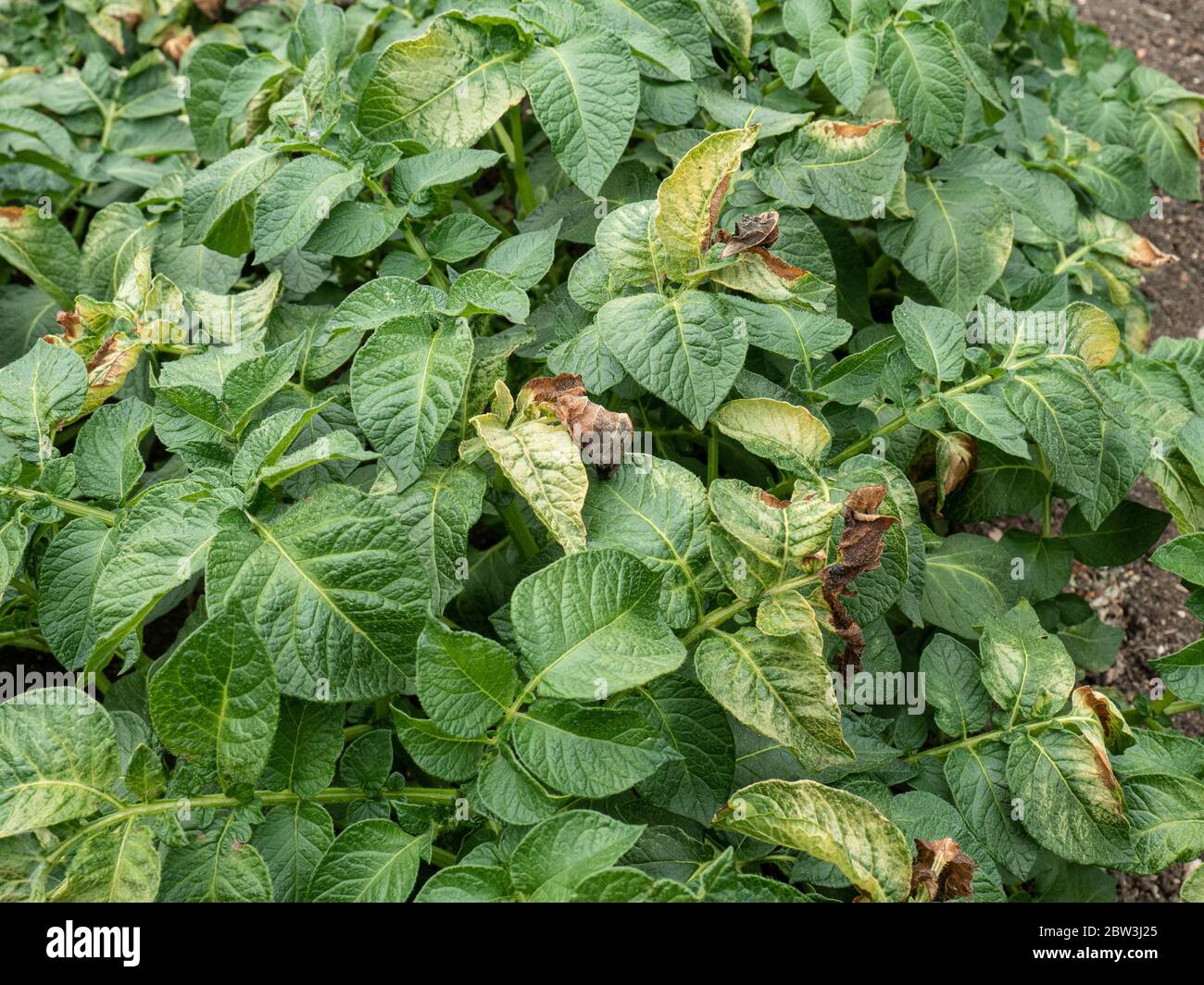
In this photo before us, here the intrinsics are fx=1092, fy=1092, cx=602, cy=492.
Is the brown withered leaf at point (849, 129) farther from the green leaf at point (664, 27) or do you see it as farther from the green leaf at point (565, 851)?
the green leaf at point (565, 851)

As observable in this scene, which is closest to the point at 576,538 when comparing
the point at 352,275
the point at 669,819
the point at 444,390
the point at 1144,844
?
the point at 444,390

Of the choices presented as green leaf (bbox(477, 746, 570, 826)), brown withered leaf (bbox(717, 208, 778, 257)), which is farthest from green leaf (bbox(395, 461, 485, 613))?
brown withered leaf (bbox(717, 208, 778, 257))

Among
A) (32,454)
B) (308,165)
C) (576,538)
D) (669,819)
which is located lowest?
(669,819)

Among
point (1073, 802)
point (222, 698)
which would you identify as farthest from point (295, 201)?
point (1073, 802)

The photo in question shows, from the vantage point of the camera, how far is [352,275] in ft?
7.00

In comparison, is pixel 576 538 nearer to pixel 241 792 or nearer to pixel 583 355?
pixel 583 355

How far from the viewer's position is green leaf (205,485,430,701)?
1252 mm

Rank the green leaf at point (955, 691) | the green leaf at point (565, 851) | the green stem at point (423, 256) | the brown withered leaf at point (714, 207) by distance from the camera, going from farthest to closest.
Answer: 1. the green stem at point (423, 256)
2. the green leaf at point (955, 691)
3. the brown withered leaf at point (714, 207)
4. the green leaf at point (565, 851)

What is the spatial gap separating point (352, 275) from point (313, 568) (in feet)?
3.32

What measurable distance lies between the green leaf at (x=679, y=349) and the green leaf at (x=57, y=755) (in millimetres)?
770

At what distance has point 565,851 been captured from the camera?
115 cm

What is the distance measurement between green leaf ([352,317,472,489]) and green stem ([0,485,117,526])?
1.23 feet

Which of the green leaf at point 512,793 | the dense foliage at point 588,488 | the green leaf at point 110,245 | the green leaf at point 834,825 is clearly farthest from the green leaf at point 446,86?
the green leaf at point 834,825

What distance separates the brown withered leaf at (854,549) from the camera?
129cm
